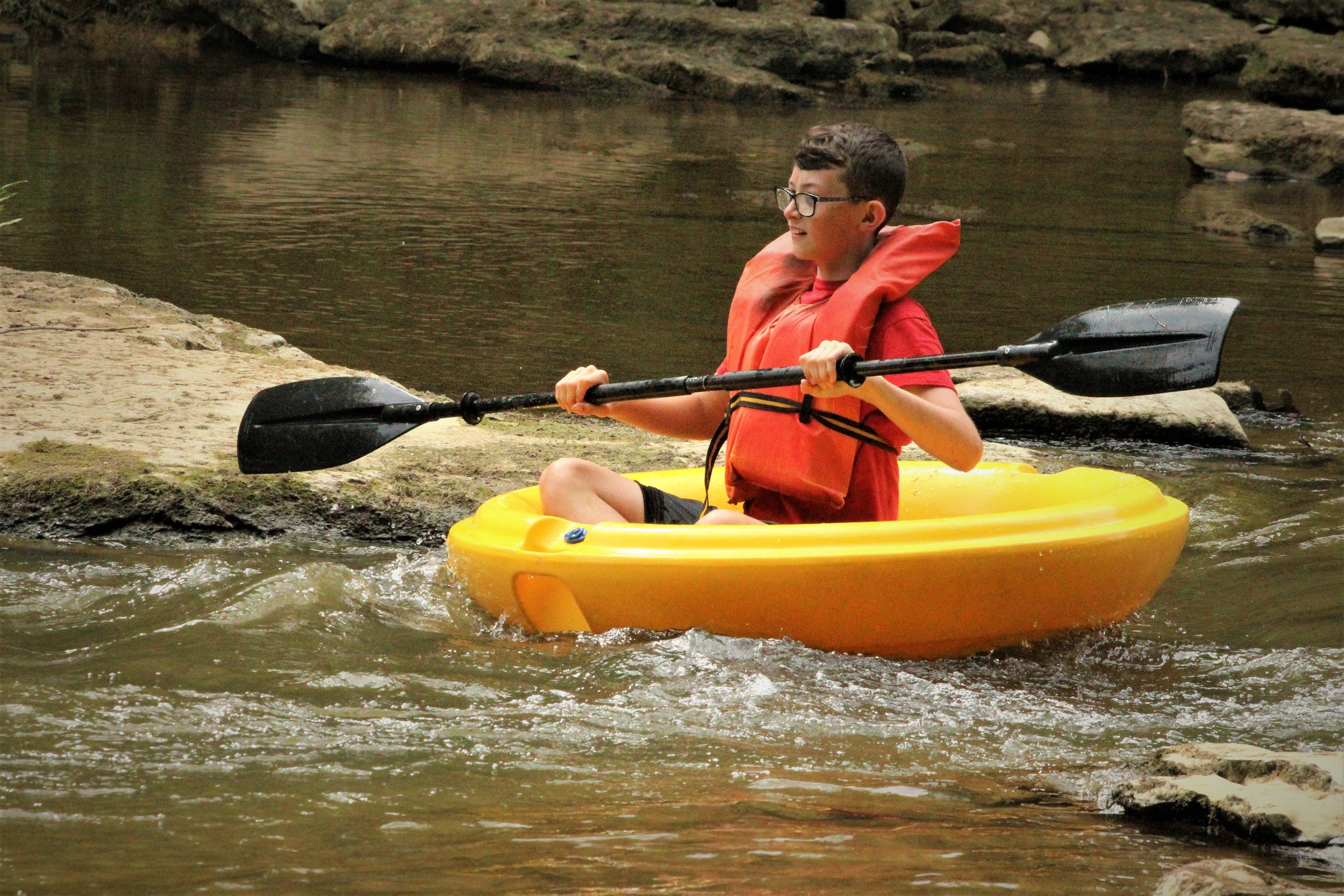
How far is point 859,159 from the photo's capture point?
9.27 ft

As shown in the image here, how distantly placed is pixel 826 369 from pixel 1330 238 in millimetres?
7438

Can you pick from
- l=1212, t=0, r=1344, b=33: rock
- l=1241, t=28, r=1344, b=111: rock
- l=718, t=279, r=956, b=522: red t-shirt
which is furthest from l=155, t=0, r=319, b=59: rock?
l=718, t=279, r=956, b=522: red t-shirt

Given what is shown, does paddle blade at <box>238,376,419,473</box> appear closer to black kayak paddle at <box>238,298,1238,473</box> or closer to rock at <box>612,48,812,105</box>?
black kayak paddle at <box>238,298,1238,473</box>

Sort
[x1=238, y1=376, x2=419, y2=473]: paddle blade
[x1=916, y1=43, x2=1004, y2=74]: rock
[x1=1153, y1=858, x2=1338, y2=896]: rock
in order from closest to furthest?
[x1=1153, y1=858, x2=1338, y2=896]: rock
[x1=238, y1=376, x2=419, y2=473]: paddle blade
[x1=916, y1=43, x2=1004, y2=74]: rock

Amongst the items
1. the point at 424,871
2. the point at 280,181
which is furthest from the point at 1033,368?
the point at 280,181

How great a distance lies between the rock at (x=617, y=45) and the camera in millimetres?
15789

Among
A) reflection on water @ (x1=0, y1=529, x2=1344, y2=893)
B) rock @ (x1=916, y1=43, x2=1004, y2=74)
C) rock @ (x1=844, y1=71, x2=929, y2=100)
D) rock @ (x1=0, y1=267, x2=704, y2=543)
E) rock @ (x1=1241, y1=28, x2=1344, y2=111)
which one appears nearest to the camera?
reflection on water @ (x1=0, y1=529, x2=1344, y2=893)

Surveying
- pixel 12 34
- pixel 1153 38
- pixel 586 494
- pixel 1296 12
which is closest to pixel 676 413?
pixel 586 494

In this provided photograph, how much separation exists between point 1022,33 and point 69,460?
62.3 ft

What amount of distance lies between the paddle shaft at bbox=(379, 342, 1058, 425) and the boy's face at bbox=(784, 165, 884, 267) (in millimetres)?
283

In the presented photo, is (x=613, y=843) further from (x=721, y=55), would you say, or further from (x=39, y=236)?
(x=721, y=55)

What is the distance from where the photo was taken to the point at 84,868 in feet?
5.86

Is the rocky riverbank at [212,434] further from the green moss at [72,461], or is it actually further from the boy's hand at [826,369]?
the boy's hand at [826,369]

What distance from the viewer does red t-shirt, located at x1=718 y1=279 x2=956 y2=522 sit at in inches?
Result: 112
